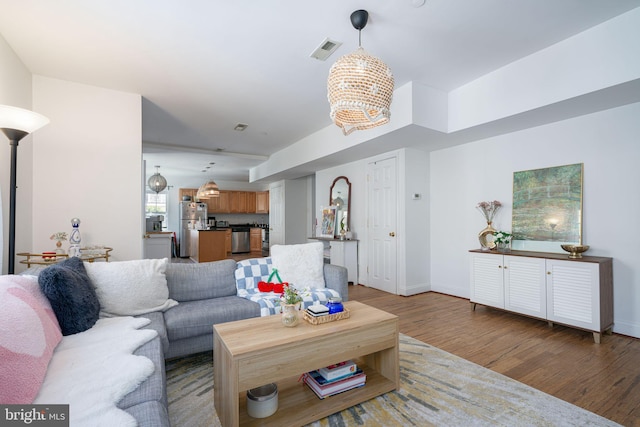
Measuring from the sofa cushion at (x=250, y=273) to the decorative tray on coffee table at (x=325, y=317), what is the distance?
1073 millimetres

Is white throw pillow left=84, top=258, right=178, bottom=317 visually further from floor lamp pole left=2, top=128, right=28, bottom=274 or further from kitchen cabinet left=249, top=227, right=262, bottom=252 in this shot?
kitchen cabinet left=249, top=227, right=262, bottom=252

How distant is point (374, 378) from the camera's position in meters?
2.04

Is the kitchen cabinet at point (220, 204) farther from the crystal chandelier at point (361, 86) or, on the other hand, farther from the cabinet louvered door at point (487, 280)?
the crystal chandelier at point (361, 86)

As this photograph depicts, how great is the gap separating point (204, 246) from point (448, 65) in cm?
719

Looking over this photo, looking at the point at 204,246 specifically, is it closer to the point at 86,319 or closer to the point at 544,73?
the point at 86,319

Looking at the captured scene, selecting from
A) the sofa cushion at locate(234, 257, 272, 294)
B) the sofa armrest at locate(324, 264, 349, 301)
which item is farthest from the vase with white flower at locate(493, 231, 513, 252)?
the sofa cushion at locate(234, 257, 272, 294)

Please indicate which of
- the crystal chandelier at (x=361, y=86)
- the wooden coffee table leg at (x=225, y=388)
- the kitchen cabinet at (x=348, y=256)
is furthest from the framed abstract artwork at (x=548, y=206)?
the wooden coffee table leg at (x=225, y=388)

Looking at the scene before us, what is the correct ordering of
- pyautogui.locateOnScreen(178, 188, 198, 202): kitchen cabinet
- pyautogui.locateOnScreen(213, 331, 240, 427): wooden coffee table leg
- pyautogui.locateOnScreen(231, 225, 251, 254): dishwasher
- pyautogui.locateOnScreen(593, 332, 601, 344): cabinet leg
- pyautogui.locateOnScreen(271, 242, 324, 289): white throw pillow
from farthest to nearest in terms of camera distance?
pyautogui.locateOnScreen(178, 188, 198, 202): kitchen cabinet, pyautogui.locateOnScreen(231, 225, 251, 254): dishwasher, pyautogui.locateOnScreen(271, 242, 324, 289): white throw pillow, pyautogui.locateOnScreen(593, 332, 601, 344): cabinet leg, pyautogui.locateOnScreen(213, 331, 240, 427): wooden coffee table leg

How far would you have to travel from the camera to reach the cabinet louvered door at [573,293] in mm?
2807

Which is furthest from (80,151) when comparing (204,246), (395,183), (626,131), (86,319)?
(626,131)

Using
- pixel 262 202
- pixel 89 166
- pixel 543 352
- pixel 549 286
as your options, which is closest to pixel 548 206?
pixel 549 286

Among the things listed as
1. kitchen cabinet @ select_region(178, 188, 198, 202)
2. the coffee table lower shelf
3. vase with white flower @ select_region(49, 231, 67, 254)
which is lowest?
the coffee table lower shelf

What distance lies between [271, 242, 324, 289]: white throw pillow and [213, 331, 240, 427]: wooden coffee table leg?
1.21 m

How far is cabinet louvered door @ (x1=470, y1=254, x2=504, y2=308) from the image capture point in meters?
3.59
